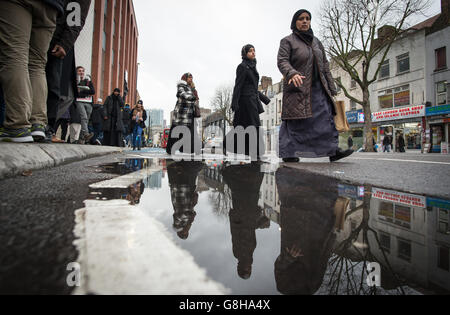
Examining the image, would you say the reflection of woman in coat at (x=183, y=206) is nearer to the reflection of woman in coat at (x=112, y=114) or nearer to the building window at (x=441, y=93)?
the reflection of woman in coat at (x=112, y=114)

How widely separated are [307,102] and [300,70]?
21.6 inches

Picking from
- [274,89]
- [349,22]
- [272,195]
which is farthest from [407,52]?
[272,195]

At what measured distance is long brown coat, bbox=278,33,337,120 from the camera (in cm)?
359

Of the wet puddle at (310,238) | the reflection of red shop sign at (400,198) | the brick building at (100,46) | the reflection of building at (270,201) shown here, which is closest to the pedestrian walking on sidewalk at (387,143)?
the brick building at (100,46)

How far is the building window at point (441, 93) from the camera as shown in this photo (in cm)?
1811

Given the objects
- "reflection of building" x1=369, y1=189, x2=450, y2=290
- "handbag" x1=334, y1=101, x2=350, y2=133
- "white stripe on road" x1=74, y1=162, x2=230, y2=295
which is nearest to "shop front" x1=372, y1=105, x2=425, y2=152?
"handbag" x1=334, y1=101, x2=350, y2=133

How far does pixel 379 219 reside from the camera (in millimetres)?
901

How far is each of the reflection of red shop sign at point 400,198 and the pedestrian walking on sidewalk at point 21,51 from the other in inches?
112

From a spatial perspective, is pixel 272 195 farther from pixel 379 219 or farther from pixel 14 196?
pixel 14 196

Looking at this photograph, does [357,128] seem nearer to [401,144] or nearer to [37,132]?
[401,144]

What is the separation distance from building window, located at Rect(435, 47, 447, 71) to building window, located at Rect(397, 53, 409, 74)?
2.07 metres

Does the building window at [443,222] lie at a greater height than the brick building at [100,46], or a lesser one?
lesser

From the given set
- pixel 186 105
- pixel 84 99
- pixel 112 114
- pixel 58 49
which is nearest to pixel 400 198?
pixel 58 49
